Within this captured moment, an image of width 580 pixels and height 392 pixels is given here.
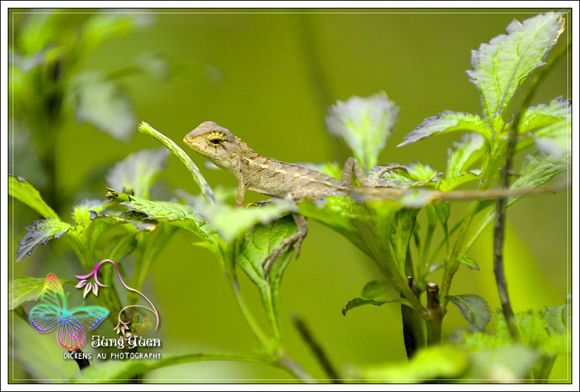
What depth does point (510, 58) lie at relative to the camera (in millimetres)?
898

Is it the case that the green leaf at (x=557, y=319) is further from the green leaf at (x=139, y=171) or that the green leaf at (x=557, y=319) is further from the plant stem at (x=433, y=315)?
the green leaf at (x=139, y=171)

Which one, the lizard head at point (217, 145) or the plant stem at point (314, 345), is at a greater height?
the lizard head at point (217, 145)

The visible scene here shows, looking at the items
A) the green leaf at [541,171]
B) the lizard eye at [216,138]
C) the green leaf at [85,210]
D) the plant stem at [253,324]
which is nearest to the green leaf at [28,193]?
the green leaf at [85,210]

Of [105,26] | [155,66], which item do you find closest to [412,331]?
[155,66]

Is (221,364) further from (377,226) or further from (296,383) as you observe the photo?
(377,226)

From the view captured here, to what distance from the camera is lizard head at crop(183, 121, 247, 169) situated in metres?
1.55

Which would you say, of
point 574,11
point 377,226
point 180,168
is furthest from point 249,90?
point 377,226

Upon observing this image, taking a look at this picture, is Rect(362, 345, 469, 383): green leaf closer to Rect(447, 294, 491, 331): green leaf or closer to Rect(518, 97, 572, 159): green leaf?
Rect(447, 294, 491, 331): green leaf

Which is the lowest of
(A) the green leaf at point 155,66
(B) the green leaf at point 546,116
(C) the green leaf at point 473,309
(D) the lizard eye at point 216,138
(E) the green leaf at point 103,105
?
(C) the green leaf at point 473,309

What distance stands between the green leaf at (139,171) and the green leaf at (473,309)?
603mm

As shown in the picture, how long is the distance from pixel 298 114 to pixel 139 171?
1069 mm

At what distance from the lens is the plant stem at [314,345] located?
1.92 feet

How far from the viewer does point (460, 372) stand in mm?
568

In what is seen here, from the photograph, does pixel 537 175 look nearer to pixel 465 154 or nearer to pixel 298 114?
pixel 465 154
